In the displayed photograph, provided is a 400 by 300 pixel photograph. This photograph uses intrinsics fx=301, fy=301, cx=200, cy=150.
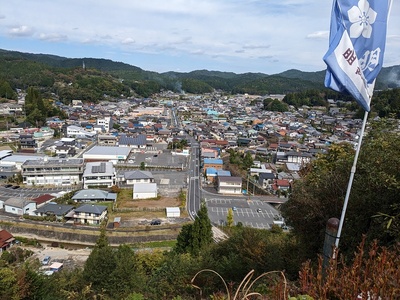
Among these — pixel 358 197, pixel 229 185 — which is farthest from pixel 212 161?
pixel 358 197

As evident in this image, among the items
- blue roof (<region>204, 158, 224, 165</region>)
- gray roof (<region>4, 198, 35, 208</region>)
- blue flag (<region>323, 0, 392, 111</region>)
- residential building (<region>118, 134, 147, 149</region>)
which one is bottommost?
gray roof (<region>4, 198, 35, 208</region>)

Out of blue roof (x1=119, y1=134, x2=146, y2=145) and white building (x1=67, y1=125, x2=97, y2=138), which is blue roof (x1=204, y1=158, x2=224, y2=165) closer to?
blue roof (x1=119, y1=134, x2=146, y2=145)

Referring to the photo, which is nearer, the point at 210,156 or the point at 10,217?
the point at 10,217

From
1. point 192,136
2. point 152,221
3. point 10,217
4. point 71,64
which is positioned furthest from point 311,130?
point 71,64

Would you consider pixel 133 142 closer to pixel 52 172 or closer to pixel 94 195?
pixel 52 172

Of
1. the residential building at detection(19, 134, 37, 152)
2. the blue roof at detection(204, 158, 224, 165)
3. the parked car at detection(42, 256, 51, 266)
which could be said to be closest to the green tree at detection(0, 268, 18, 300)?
the parked car at detection(42, 256, 51, 266)

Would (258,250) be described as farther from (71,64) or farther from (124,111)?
(71,64)
